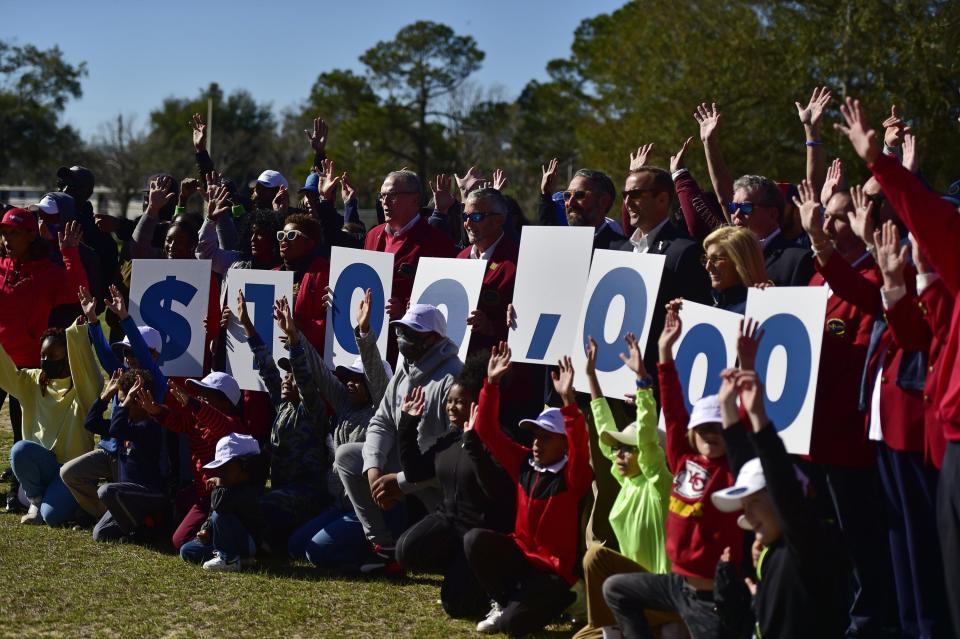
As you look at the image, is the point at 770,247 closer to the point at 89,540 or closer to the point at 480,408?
the point at 480,408

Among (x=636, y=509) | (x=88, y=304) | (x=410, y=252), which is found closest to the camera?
(x=636, y=509)

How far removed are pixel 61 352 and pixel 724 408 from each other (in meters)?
6.44

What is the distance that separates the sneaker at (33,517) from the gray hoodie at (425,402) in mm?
3106

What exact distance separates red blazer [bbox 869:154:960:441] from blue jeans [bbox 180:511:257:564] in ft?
15.8

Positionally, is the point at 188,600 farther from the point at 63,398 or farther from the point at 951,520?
the point at 951,520

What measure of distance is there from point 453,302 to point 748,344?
2.64 meters

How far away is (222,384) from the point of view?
9.06 m

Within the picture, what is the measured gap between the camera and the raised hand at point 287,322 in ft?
27.8

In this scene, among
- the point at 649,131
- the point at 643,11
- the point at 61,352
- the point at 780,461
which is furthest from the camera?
the point at 643,11

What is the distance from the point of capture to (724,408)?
5379 millimetres

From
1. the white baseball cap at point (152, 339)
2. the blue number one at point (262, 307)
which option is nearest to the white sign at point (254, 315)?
the blue number one at point (262, 307)

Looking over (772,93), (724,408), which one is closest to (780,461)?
(724,408)

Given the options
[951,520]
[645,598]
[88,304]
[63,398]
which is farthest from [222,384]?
[951,520]

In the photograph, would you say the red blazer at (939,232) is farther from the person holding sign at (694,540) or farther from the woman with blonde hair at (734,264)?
the woman with blonde hair at (734,264)
